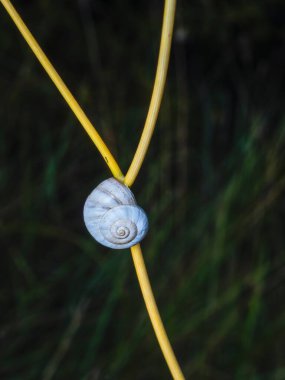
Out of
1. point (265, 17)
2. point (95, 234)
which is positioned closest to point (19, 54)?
point (265, 17)

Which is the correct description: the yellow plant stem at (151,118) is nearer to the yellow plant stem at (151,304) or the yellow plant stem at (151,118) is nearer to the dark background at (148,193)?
the yellow plant stem at (151,304)

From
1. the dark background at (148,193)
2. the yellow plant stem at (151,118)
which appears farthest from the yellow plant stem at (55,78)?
the dark background at (148,193)

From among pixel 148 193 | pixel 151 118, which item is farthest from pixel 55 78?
pixel 148 193

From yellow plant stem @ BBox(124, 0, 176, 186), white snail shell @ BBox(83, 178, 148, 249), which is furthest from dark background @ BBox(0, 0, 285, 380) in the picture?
yellow plant stem @ BBox(124, 0, 176, 186)

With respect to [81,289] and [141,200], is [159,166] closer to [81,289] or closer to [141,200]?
[141,200]

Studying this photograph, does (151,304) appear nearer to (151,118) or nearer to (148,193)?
(151,118)

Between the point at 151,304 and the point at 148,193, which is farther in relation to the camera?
the point at 148,193
